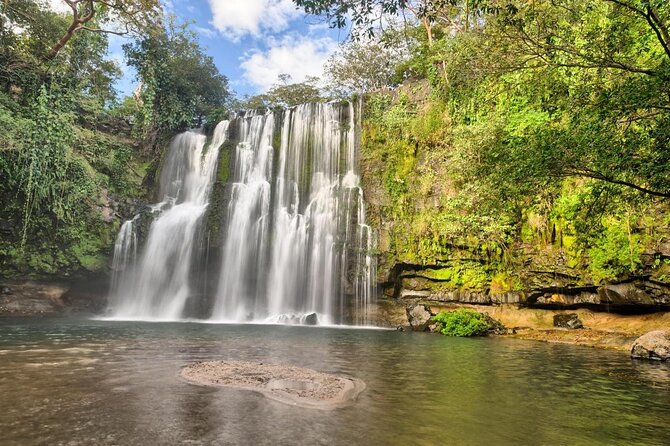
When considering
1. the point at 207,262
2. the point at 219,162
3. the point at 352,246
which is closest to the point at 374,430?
the point at 352,246

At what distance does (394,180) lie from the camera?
Answer: 23.0 meters

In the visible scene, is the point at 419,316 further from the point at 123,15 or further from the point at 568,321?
the point at 123,15

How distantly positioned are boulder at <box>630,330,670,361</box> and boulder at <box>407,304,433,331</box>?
26.7 ft

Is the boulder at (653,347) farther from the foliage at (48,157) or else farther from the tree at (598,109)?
the foliage at (48,157)

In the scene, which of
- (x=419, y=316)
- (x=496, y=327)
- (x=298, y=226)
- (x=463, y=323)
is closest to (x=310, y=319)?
(x=419, y=316)

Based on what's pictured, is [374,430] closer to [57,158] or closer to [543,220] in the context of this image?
[543,220]

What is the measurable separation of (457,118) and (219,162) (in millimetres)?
16118

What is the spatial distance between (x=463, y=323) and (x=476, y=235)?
4234mm

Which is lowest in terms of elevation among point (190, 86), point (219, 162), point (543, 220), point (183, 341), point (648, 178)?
point (183, 341)

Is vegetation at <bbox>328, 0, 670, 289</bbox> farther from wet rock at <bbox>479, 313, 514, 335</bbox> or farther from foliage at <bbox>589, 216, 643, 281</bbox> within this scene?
wet rock at <bbox>479, 313, 514, 335</bbox>

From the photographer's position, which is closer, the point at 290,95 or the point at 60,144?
the point at 60,144

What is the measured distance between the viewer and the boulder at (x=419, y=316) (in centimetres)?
1814

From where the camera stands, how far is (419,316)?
61.3 ft

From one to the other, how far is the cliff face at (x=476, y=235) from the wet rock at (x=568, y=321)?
→ 18.2 inches
